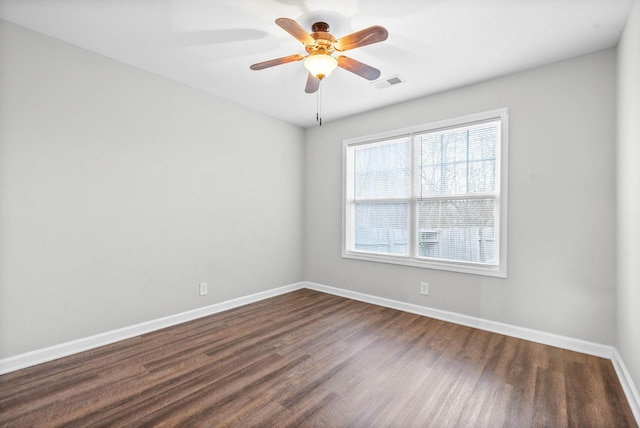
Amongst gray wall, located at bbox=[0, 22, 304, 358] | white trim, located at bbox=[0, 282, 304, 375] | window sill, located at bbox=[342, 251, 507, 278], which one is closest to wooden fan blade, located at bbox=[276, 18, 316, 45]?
gray wall, located at bbox=[0, 22, 304, 358]

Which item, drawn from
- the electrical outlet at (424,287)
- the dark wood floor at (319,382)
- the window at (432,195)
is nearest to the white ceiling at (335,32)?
the window at (432,195)

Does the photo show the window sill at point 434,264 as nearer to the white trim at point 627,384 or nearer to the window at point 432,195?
the window at point 432,195

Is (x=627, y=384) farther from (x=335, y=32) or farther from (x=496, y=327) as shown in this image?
(x=335, y=32)

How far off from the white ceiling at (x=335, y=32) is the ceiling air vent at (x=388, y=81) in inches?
3.4

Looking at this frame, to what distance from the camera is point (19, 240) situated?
2.23 m

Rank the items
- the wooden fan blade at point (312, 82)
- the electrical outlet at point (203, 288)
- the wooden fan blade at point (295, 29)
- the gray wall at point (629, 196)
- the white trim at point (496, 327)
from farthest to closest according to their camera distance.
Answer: the electrical outlet at point (203, 288) < the white trim at point (496, 327) < the wooden fan blade at point (312, 82) < the gray wall at point (629, 196) < the wooden fan blade at point (295, 29)

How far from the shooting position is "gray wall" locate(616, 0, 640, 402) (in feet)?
5.98

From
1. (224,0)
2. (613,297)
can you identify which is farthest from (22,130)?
(613,297)

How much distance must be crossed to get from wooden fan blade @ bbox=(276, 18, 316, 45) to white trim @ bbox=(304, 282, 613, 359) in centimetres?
303

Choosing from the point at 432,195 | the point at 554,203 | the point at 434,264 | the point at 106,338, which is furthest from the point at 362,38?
the point at 106,338

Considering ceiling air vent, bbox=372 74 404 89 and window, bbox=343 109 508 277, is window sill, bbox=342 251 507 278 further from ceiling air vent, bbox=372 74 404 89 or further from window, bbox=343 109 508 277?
ceiling air vent, bbox=372 74 404 89

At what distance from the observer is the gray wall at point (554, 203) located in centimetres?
247

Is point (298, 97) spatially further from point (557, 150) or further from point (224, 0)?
point (557, 150)

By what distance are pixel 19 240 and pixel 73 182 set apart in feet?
1.87
